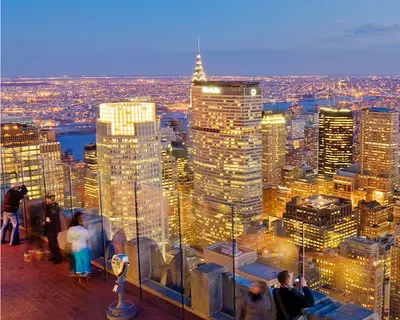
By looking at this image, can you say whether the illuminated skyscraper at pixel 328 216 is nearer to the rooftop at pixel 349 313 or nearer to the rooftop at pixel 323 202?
the rooftop at pixel 323 202

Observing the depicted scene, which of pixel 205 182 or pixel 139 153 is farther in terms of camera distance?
pixel 205 182

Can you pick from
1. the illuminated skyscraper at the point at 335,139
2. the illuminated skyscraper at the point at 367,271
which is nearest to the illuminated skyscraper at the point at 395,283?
the illuminated skyscraper at the point at 367,271

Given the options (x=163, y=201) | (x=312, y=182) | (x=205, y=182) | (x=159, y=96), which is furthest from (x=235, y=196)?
(x=163, y=201)

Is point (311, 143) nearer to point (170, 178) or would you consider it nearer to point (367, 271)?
point (170, 178)

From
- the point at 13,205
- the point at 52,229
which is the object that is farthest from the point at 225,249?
the point at 13,205

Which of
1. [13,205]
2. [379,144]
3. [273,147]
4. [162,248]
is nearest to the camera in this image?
[162,248]

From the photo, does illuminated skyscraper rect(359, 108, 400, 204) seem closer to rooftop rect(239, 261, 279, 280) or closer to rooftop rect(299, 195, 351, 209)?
rooftop rect(299, 195, 351, 209)

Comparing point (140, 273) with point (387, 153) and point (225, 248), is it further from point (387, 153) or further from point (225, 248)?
point (387, 153)
